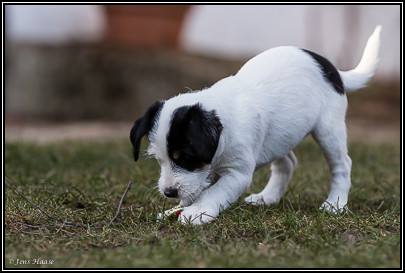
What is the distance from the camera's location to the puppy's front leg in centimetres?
398

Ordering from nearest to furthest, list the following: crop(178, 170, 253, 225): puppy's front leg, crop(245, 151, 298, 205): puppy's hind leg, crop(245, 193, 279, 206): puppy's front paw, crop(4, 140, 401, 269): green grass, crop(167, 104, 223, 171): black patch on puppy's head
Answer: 1. crop(4, 140, 401, 269): green grass
2. crop(167, 104, 223, 171): black patch on puppy's head
3. crop(178, 170, 253, 225): puppy's front leg
4. crop(245, 193, 279, 206): puppy's front paw
5. crop(245, 151, 298, 205): puppy's hind leg

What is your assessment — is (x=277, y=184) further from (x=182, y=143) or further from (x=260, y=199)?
(x=182, y=143)

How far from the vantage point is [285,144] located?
4555 mm

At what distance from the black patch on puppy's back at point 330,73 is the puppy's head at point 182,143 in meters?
1.25

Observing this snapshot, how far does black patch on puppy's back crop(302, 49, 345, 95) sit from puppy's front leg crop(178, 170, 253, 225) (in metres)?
1.14

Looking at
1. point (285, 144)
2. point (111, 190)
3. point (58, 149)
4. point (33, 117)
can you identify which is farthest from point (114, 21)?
point (285, 144)

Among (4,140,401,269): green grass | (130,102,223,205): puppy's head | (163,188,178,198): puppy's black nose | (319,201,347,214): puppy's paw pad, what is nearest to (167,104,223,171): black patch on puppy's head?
(130,102,223,205): puppy's head

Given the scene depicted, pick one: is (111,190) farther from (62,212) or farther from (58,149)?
(58,149)

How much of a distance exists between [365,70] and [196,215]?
2.23 m

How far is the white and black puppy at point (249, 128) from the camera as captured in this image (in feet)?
12.7

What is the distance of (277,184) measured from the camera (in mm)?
5043

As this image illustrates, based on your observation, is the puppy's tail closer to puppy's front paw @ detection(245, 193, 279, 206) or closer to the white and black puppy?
the white and black puppy

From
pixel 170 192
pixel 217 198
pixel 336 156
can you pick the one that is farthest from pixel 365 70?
pixel 170 192

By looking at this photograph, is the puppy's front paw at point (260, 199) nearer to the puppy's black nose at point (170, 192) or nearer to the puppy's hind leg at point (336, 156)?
the puppy's hind leg at point (336, 156)
